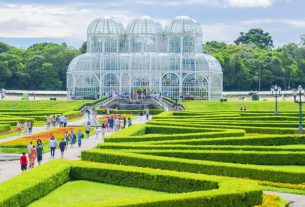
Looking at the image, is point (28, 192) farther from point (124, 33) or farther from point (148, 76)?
point (124, 33)

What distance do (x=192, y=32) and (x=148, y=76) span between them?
380 inches

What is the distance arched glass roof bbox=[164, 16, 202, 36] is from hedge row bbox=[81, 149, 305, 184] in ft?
219

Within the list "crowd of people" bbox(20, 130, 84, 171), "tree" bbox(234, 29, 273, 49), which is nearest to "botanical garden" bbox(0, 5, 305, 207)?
"crowd of people" bbox(20, 130, 84, 171)

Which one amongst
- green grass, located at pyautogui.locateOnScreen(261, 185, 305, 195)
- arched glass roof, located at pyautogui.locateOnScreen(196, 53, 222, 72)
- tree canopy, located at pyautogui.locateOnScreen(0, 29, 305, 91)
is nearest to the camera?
green grass, located at pyautogui.locateOnScreen(261, 185, 305, 195)

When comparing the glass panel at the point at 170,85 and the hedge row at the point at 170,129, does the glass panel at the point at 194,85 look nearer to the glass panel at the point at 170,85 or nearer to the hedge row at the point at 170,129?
the glass panel at the point at 170,85

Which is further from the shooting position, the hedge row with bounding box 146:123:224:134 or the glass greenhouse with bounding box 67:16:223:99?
the glass greenhouse with bounding box 67:16:223:99

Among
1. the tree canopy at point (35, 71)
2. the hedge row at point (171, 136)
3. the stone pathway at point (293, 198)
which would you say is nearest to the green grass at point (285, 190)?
the stone pathway at point (293, 198)

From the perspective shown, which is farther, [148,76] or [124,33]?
[124,33]

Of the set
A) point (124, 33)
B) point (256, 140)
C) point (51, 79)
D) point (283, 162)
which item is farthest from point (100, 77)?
point (283, 162)

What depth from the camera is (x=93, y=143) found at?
138 ft

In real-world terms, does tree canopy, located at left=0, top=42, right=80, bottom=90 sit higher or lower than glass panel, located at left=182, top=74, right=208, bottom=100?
higher

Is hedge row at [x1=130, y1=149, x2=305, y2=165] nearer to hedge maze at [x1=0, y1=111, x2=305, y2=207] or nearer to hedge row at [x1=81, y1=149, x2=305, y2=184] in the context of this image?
hedge maze at [x1=0, y1=111, x2=305, y2=207]

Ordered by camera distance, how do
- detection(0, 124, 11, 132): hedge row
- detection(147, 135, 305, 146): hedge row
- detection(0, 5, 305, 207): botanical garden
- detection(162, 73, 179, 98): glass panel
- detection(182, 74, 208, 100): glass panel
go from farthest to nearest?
detection(162, 73, 179, 98): glass panel
detection(182, 74, 208, 100): glass panel
detection(0, 124, 11, 132): hedge row
detection(147, 135, 305, 146): hedge row
detection(0, 5, 305, 207): botanical garden

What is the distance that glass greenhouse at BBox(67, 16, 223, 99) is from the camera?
8838cm
